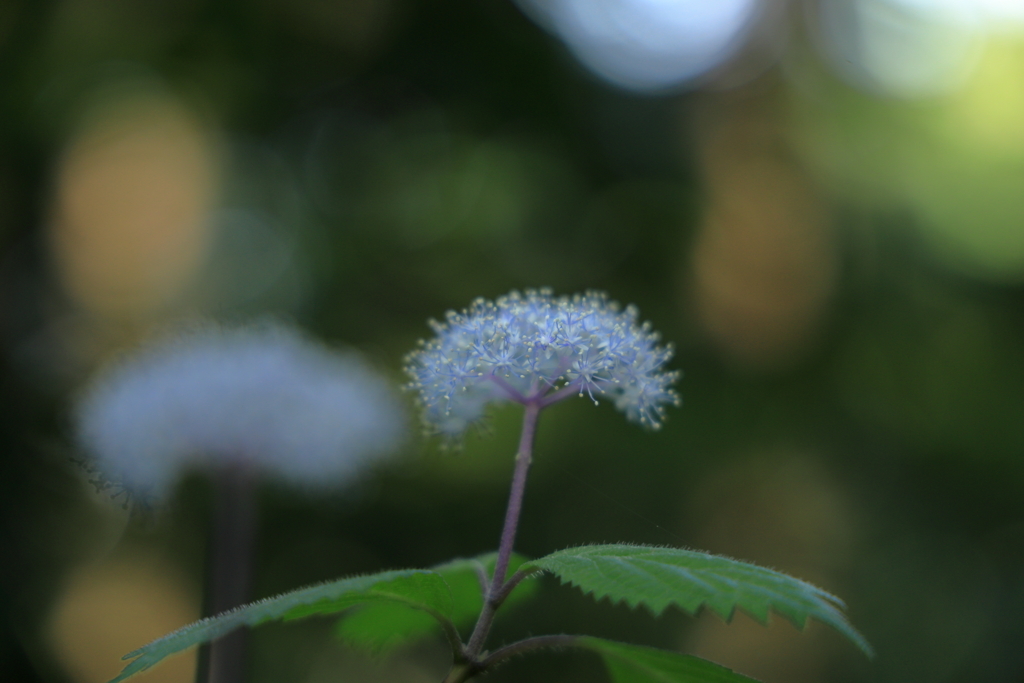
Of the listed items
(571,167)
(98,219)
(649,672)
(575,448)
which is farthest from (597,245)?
(649,672)

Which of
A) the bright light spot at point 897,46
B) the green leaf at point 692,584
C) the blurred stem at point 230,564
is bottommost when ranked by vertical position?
the blurred stem at point 230,564

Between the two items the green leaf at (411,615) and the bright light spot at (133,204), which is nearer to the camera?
the green leaf at (411,615)

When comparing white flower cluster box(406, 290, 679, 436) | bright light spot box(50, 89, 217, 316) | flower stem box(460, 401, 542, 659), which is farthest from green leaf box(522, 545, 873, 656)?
bright light spot box(50, 89, 217, 316)

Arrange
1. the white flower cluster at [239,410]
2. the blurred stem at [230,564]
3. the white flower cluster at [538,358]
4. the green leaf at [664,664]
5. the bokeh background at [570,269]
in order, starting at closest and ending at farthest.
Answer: the green leaf at [664,664] < the white flower cluster at [538,358] < the blurred stem at [230,564] < the white flower cluster at [239,410] < the bokeh background at [570,269]

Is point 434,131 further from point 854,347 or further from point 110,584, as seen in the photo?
point 110,584

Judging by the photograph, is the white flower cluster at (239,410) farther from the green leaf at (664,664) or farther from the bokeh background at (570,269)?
the green leaf at (664,664)

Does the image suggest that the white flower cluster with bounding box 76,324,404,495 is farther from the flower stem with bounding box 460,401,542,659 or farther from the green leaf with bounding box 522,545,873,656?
the green leaf with bounding box 522,545,873,656

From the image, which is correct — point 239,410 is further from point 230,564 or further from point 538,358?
point 538,358

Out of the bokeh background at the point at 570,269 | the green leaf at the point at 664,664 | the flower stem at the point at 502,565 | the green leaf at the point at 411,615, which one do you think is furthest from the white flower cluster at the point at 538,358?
the bokeh background at the point at 570,269
